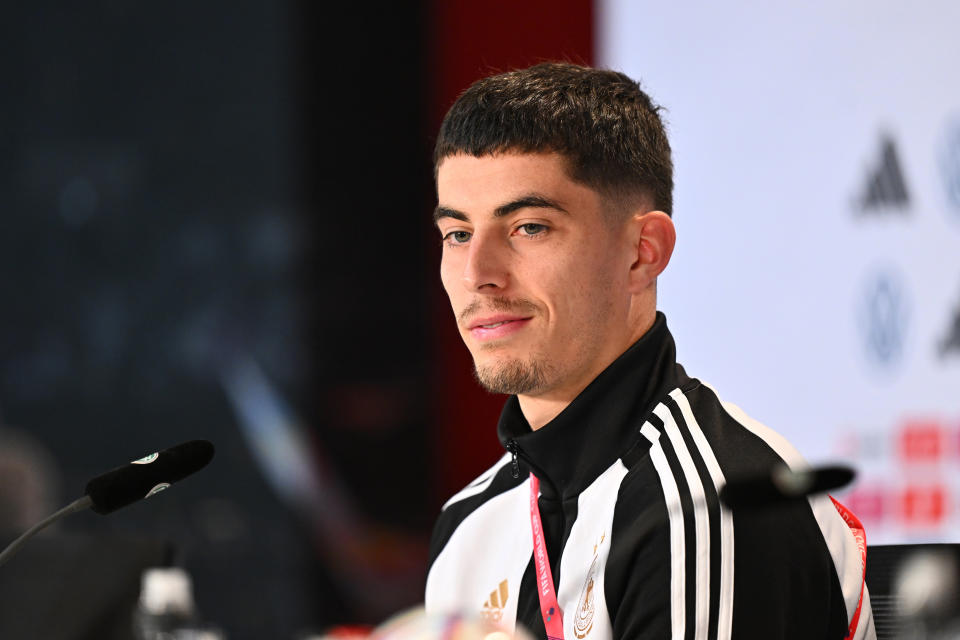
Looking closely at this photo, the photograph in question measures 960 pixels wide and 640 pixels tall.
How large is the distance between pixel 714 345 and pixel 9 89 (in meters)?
2.90

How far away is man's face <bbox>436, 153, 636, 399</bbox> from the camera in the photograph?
1.41m

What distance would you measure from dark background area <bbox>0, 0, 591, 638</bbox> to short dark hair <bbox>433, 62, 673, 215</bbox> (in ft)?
9.44

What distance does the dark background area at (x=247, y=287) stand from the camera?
14.5 ft

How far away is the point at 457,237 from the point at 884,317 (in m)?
1.54

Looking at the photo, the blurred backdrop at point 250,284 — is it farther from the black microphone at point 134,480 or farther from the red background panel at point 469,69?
the black microphone at point 134,480

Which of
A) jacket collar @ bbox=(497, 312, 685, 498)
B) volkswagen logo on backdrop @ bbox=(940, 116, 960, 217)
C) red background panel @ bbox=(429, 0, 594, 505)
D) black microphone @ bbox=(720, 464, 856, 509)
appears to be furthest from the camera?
red background panel @ bbox=(429, 0, 594, 505)

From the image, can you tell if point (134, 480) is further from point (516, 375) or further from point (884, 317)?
point (884, 317)

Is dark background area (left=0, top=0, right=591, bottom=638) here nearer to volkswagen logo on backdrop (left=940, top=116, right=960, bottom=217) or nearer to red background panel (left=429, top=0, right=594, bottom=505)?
red background panel (left=429, top=0, right=594, bottom=505)

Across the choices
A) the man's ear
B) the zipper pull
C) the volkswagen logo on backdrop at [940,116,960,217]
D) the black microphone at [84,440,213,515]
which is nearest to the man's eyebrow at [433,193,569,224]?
the man's ear

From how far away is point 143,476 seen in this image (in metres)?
1.25

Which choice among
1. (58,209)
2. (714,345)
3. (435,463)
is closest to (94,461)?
(58,209)

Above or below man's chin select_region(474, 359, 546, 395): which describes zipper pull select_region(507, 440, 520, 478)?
below

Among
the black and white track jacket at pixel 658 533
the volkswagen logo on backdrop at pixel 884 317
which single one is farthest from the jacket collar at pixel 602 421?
the volkswagen logo on backdrop at pixel 884 317

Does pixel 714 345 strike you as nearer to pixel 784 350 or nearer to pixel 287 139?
pixel 784 350
